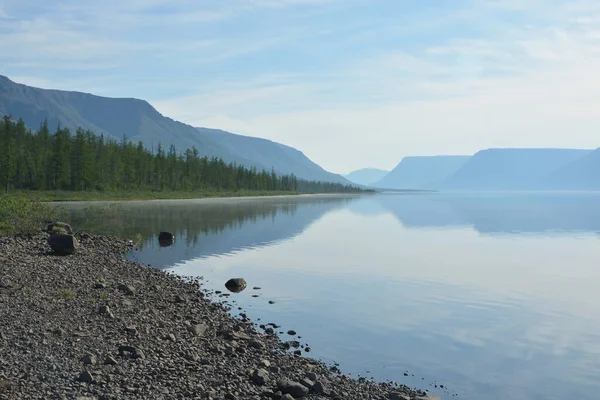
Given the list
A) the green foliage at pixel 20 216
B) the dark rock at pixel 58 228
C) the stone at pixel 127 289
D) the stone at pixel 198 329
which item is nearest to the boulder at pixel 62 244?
the green foliage at pixel 20 216

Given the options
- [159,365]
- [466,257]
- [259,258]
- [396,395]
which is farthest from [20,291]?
[466,257]

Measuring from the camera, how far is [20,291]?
67.1ft

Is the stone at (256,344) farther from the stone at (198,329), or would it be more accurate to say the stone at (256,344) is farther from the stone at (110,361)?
the stone at (110,361)

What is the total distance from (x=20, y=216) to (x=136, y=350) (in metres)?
33.3

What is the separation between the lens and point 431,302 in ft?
88.6

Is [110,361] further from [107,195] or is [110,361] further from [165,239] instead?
[107,195]

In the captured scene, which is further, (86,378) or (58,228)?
(58,228)

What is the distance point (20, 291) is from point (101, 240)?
24.4 metres

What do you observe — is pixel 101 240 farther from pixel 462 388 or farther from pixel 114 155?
pixel 114 155

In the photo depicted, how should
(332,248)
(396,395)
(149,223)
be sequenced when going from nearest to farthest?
(396,395) < (332,248) < (149,223)

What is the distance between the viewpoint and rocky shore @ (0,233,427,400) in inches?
486

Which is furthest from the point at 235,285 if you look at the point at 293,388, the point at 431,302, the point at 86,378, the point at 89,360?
the point at 86,378

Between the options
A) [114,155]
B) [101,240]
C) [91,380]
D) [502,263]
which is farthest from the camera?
[114,155]

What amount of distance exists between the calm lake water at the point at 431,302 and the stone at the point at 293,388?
352 cm
